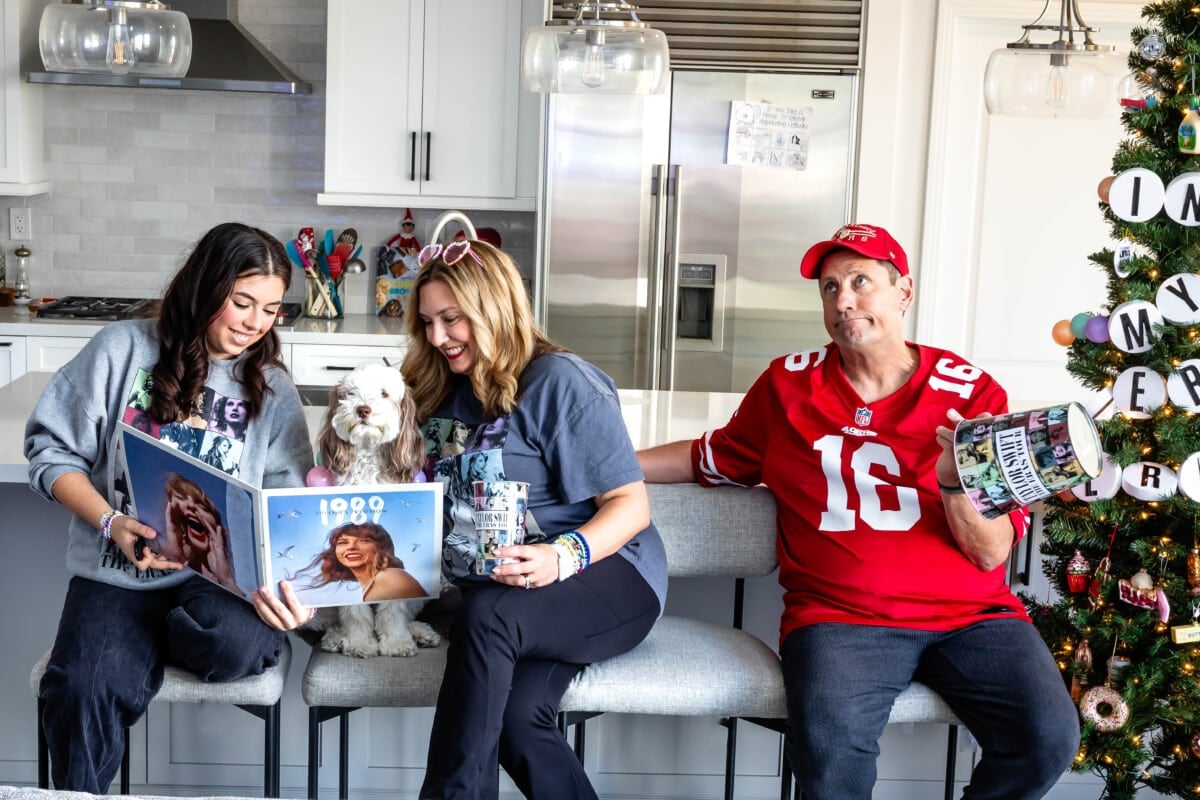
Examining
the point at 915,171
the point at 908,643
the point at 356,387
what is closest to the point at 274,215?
the point at 915,171

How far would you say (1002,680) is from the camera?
81.5 inches

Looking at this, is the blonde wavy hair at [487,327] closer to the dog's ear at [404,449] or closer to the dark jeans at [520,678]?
the dog's ear at [404,449]

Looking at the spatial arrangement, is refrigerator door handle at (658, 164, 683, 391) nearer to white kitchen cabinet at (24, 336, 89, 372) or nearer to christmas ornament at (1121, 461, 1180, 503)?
white kitchen cabinet at (24, 336, 89, 372)

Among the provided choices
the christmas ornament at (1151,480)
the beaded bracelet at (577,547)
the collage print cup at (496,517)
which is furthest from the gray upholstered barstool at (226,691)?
the christmas ornament at (1151,480)

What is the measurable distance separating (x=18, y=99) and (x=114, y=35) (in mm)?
2252

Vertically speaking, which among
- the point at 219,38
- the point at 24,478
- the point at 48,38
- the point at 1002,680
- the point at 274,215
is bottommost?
the point at 1002,680

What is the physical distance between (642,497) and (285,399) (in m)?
0.63

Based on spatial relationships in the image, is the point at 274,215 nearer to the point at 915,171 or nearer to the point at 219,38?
the point at 219,38

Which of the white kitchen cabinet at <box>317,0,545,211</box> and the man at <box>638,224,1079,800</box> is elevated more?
the white kitchen cabinet at <box>317,0,545,211</box>

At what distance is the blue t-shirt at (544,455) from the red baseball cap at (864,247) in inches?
19.4

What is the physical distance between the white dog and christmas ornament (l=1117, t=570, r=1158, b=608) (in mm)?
1256

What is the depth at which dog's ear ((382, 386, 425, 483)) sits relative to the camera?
6.61 feet

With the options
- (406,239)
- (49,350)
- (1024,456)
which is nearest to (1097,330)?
Result: (1024,456)

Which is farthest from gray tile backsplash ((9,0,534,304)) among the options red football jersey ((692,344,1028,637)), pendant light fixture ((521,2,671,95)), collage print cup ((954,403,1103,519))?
collage print cup ((954,403,1103,519))
